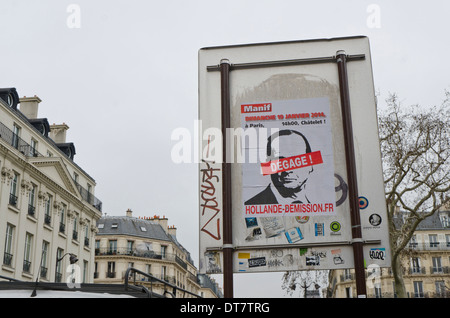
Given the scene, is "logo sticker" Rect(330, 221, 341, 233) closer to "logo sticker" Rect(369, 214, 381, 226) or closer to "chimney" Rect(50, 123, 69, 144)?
"logo sticker" Rect(369, 214, 381, 226)

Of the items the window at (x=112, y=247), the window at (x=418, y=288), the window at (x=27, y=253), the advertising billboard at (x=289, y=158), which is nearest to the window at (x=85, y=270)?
the window at (x=27, y=253)

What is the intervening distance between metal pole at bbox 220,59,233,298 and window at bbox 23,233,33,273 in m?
32.1

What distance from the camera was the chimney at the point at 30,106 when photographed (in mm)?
44344

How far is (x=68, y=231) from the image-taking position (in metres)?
44.6

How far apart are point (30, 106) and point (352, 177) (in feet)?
134

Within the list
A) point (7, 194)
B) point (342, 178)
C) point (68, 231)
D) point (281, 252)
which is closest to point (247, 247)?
point (281, 252)

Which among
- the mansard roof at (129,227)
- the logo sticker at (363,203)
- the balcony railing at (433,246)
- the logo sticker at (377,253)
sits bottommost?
the logo sticker at (377,253)

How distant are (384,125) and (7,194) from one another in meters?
22.7

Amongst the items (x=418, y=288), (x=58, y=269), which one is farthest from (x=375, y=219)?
(x=418, y=288)

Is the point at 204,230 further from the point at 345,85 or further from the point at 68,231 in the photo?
the point at 68,231

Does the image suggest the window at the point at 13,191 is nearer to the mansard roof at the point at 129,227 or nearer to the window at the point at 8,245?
the window at the point at 8,245

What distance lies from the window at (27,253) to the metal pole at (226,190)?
1262 inches

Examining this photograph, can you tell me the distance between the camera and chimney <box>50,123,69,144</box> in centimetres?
5016

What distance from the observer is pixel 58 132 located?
50.5 m
